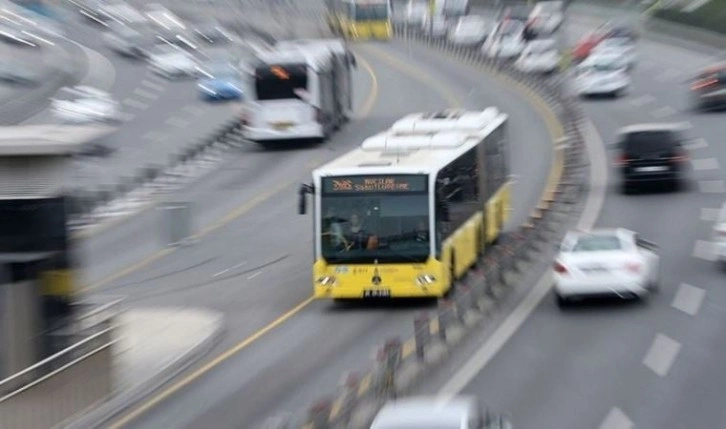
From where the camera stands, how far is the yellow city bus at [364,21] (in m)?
91.7

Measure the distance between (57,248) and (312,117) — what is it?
3238 centimetres

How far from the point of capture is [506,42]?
272ft

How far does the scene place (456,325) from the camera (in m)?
25.8

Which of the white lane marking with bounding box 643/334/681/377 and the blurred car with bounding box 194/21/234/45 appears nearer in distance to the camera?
the white lane marking with bounding box 643/334/681/377

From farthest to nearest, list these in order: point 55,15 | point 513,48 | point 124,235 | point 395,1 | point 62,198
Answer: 1. point 395,1
2. point 55,15
3. point 513,48
4. point 124,235
5. point 62,198

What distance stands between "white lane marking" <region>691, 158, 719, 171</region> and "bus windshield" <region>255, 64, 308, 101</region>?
12935 millimetres

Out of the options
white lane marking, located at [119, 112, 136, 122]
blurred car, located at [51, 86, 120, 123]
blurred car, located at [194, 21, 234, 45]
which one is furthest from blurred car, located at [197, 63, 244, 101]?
blurred car, located at [194, 21, 234, 45]

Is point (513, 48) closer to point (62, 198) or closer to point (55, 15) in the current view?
point (55, 15)

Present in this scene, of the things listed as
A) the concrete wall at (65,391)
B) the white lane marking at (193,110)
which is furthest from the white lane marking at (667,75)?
A: the concrete wall at (65,391)

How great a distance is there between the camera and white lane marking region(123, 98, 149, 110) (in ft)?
213

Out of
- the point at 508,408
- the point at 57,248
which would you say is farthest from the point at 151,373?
the point at 508,408

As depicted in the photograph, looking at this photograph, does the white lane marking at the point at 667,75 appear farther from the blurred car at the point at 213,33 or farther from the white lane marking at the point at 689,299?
the white lane marking at the point at 689,299

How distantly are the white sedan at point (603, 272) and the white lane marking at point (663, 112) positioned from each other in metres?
30.8

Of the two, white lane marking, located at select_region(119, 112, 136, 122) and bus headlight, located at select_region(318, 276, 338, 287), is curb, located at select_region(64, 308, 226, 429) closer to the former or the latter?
bus headlight, located at select_region(318, 276, 338, 287)
